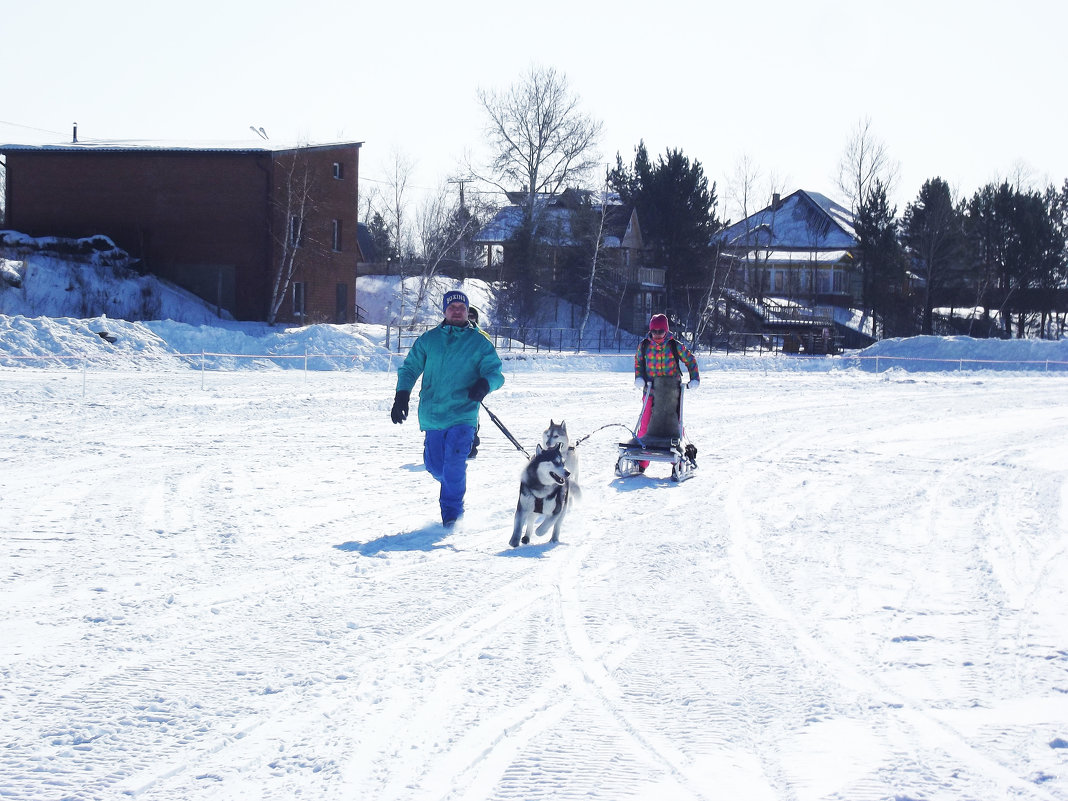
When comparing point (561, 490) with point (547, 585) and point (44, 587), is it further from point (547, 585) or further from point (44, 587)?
point (44, 587)

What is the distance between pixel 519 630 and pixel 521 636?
103mm

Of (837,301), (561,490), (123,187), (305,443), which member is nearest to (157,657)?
(561,490)

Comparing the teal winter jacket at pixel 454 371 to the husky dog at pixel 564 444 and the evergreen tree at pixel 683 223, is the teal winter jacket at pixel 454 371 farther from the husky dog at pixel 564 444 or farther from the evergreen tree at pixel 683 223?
the evergreen tree at pixel 683 223

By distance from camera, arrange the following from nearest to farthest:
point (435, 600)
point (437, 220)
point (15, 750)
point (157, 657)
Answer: point (15, 750) < point (157, 657) < point (435, 600) < point (437, 220)

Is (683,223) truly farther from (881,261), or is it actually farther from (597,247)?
(881,261)

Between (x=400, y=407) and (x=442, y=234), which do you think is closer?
(x=400, y=407)

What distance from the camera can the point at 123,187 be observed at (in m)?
39.6

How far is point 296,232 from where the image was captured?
39844mm

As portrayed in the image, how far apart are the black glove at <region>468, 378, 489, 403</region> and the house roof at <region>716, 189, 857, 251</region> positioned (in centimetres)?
6125

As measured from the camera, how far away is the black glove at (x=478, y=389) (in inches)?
306

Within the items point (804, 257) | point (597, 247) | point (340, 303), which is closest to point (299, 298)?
point (340, 303)

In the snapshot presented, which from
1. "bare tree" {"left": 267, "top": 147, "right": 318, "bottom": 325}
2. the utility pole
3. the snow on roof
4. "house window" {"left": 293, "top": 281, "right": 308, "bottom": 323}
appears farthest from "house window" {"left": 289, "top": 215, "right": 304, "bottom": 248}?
the snow on roof

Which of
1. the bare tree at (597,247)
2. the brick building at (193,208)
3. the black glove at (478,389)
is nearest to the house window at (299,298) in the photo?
the brick building at (193,208)

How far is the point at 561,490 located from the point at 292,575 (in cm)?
217
